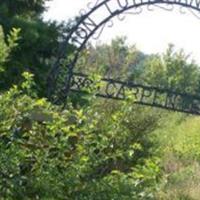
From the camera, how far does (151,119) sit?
33.4 ft

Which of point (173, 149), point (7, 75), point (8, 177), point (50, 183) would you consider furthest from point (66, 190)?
point (173, 149)

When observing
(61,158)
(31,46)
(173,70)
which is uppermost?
(173,70)

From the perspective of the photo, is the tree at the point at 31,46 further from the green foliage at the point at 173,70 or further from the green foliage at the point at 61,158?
the green foliage at the point at 173,70

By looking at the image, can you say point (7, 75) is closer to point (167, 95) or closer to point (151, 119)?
point (167, 95)

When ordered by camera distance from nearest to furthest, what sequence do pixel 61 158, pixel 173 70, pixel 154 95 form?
pixel 61 158, pixel 154 95, pixel 173 70

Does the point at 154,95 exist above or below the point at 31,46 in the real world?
below

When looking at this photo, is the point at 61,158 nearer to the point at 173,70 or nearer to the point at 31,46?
the point at 31,46

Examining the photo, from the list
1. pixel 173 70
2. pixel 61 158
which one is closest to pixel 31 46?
pixel 61 158

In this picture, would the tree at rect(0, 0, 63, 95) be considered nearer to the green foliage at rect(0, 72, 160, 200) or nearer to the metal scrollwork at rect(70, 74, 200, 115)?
the metal scrollwork at rect(70, 74, 200, 115)

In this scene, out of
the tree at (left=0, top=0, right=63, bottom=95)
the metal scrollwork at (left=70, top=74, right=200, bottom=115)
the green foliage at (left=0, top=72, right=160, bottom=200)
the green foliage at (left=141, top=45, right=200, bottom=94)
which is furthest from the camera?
the green foliage at (left=141, top=45, right=200, bottom=94)

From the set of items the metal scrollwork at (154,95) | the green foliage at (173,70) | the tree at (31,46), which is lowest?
the metal scrollwork at (154,95)

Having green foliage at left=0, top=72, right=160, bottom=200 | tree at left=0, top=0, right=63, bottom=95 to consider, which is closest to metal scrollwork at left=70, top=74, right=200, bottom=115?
tree at left=0, top=0, right=63, bottom=95

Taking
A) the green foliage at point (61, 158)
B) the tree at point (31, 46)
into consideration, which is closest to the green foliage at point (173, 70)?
the tree at point (31, 46)

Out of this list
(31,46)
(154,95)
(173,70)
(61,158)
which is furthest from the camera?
(173,70)
